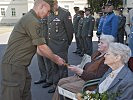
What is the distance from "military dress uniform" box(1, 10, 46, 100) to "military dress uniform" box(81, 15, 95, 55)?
6.78 m

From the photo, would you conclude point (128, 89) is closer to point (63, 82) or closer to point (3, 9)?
point (63, 82)

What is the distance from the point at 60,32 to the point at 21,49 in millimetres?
2151

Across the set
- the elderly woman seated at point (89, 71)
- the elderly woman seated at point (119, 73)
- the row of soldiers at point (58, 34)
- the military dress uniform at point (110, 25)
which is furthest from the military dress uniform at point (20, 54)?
the military dress uniform at point (110, 25)

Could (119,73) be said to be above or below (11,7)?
below

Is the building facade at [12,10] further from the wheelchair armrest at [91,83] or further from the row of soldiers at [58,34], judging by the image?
the wheelchair armrest at [91,83]

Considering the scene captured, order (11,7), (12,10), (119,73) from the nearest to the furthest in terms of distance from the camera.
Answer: (119,73) < (12,10) < (11,7)

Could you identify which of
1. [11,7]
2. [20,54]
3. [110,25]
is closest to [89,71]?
[20,54]

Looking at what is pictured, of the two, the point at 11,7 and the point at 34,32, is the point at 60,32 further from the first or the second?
the point at 11,7

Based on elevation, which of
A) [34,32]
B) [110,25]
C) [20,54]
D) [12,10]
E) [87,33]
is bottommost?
[87,33]

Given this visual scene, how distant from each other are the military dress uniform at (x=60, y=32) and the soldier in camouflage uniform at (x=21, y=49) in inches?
73.4

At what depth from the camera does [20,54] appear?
3.65m

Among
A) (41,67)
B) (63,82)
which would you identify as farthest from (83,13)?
(63,82)

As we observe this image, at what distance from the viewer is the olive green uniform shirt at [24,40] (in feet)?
11.7

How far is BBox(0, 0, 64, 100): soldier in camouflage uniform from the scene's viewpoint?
357 centimetres
